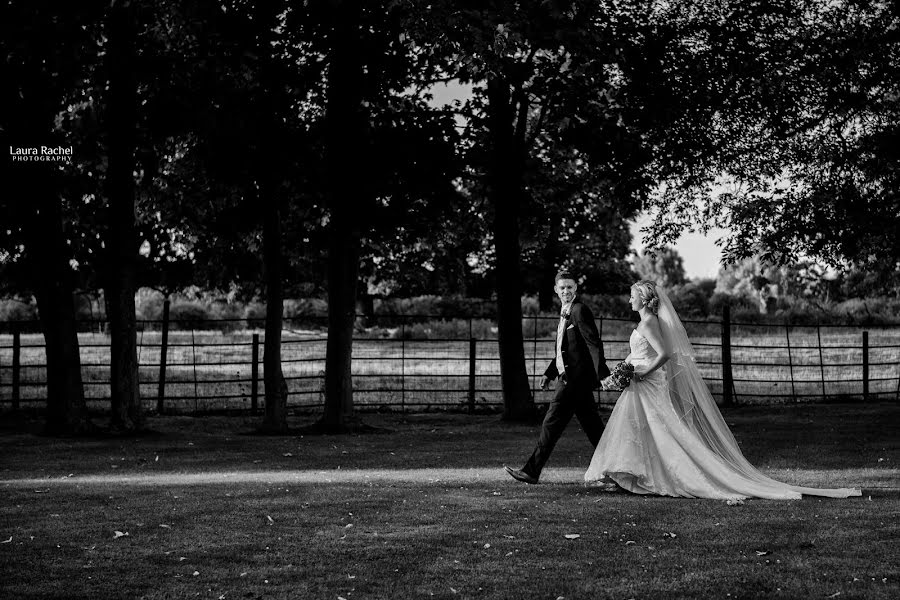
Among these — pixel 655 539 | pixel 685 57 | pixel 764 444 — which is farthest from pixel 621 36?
pixel 655 539

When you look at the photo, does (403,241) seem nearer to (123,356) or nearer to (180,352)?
(123,356)

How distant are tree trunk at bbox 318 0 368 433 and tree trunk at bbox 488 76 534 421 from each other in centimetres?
348

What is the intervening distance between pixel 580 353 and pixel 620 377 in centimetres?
53

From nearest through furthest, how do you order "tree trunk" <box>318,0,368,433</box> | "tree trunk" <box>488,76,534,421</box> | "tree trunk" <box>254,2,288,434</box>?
"tree trunk" <box>254,2,288,434</box>
"tree trunk" <box>318,0,368,433</box>
"tree trunk" <box>488,76,534,421</box>

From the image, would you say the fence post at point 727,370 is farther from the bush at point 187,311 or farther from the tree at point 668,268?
the tree at point 668,268

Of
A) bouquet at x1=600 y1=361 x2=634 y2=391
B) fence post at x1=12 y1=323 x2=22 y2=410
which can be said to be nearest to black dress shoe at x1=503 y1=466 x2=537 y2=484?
bouquet at x1=600 y1=361 x2=634 y2=391

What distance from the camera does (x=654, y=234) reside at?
21906 mm

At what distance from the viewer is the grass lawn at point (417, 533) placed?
6324 mm

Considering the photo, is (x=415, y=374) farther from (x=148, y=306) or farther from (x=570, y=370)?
(x=148, y=306)

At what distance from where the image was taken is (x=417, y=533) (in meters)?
7.89

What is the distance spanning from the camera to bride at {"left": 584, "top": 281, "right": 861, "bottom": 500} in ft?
31.9

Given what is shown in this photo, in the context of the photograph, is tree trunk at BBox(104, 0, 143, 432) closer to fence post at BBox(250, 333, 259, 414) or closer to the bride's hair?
fence post at BBox(250, 333, 259, 414)

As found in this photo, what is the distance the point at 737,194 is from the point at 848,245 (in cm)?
272

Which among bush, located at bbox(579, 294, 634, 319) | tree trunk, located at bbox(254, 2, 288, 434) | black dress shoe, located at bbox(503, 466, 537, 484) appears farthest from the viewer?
bush, located at bbox(579, 294, 634, 319)
